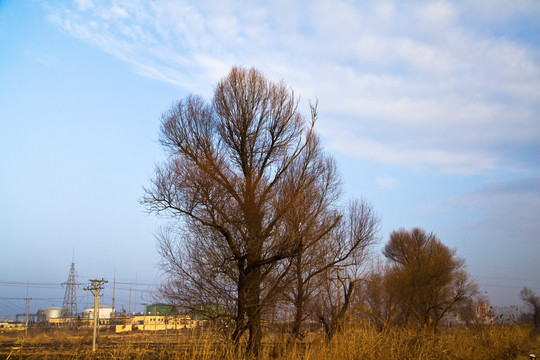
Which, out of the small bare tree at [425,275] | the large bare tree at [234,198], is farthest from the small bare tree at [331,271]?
the small bare tree at [425,275]

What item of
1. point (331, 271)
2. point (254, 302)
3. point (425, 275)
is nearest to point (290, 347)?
point (254, 302)

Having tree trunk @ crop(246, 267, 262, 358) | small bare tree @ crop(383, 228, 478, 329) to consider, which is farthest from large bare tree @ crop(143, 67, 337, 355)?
small bare tree @ crop(383, 228, 478, 329)

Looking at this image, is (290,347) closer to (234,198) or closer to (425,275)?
(234,198)

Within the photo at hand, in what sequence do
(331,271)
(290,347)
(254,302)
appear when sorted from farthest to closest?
1. (331,271)
2. (254,302)
3. (290,347)

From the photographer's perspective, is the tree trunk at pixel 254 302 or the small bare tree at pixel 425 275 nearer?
the tree trunk at pixel 254 302

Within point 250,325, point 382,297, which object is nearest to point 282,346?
point 250,325

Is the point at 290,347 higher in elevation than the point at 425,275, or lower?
lower

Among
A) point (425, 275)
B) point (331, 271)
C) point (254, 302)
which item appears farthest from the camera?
point (425, 275)

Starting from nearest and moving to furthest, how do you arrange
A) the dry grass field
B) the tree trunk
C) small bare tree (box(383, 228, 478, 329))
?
the dry grass field, the tree trunk, small bare tree (box(383, 228, 478, 329))

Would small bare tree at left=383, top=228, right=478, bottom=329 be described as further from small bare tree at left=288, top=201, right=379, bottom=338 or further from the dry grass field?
the dry grass field

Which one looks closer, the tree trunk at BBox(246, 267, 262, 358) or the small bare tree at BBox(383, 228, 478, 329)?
the tree trunk at BBox(246, 267, 262, 358)

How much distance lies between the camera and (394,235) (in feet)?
154

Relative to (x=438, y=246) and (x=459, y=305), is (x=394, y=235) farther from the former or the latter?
(x=459, y=305)

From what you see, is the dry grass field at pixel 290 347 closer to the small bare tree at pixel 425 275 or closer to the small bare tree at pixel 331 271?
the small bare tree at pixel 331 271
